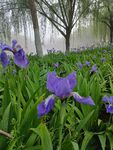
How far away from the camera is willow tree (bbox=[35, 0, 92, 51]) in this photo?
1362 centimetres

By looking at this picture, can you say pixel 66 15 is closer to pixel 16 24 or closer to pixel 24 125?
pixel 16 24

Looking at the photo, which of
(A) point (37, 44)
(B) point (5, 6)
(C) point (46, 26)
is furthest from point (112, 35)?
(A) point (37, 44)

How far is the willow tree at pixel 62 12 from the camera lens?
13.6m

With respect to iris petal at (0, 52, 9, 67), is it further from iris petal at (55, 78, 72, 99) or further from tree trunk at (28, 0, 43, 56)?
tree trunk at (28, 0, 43, 56)

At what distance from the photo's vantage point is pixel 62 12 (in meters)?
14.1

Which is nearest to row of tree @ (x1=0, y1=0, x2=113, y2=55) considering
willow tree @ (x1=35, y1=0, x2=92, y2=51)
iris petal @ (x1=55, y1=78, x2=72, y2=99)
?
willow tree @ (x1=35, y1=0, x2=92, y2=51)

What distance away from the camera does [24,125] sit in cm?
142

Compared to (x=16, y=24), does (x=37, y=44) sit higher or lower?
lower

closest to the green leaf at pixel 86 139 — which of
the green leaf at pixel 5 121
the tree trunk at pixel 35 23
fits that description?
the green leaf at pixel 5 121

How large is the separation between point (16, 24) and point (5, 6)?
80 centimetres

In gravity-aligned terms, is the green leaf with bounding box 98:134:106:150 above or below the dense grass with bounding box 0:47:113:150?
below

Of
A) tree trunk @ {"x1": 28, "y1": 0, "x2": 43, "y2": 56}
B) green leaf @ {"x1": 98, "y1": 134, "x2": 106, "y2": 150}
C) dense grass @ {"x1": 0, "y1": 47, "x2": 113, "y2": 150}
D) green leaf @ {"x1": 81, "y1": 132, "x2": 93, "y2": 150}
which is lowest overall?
green leaf @ {"x1": 98, "y1": 134, "x2": 106, "y2": 150}

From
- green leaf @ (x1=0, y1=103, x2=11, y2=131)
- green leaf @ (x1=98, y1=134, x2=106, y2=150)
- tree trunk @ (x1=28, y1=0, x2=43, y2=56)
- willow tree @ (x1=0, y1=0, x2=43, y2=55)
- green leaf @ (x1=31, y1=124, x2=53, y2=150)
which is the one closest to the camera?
green leaf @ (x1=31, y1=124, x2=53, y2=150)

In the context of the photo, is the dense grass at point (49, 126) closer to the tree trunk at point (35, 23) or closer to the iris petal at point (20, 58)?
the iris petal at point (20, 58)
